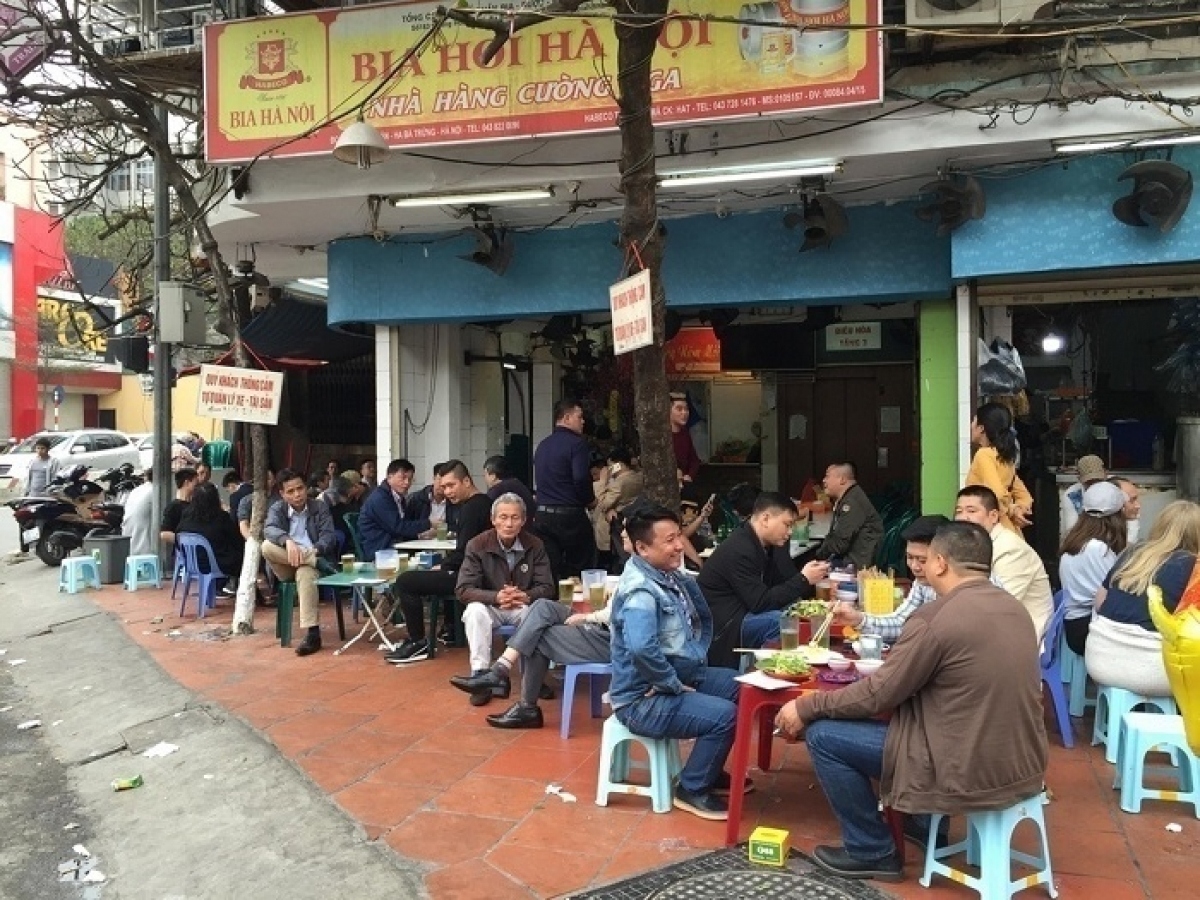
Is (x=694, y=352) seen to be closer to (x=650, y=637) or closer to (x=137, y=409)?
(x=650, y=637)

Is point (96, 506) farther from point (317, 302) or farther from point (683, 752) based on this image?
point (683, 752)

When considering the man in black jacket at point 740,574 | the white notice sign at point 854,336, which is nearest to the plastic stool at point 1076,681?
the man in black jacket at point 740,574

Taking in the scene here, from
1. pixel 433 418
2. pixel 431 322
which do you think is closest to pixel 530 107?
pixel 431 322

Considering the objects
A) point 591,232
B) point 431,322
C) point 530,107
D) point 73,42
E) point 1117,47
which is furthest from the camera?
point 431,322

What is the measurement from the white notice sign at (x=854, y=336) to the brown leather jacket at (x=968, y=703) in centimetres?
915

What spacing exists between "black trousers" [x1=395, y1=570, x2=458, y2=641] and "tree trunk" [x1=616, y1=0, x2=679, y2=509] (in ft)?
5.99

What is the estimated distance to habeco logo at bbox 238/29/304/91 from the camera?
321 inches

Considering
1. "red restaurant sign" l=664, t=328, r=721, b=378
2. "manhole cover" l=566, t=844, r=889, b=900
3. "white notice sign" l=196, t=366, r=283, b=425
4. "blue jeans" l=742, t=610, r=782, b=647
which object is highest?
"red restaurant sign" l=664, t=328, r=721, b=378

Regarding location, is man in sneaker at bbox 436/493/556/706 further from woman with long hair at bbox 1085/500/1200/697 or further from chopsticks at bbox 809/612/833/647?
woman with long hair at bbox 1085/500/1200/697

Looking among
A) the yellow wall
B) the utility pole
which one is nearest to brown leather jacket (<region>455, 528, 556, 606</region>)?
the utility pole

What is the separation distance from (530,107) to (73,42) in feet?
15.1

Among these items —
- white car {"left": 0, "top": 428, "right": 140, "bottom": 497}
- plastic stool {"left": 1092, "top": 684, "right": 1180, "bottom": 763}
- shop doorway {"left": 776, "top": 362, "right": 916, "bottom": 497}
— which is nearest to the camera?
plastic stool {"left": 1092, "top": 684, "right": 1180, "bottom": 763}

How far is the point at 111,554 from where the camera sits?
11266mm

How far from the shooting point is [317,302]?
13.8 metres
